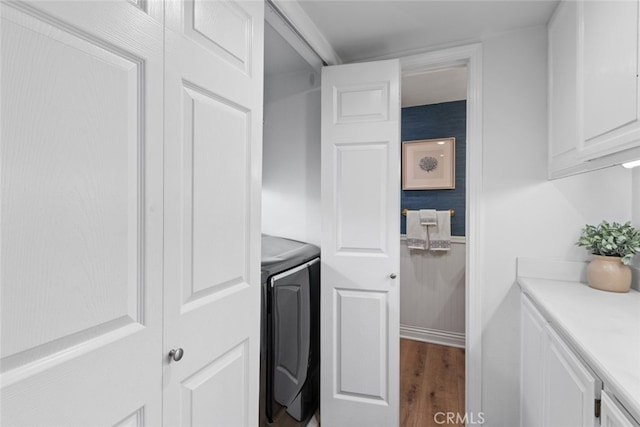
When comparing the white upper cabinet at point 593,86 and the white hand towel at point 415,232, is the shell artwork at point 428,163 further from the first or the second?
the white upper cabinet at point 593,86

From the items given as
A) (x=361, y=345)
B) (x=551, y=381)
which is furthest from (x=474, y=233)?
(x=361, y=345)

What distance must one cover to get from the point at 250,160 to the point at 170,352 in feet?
2.02

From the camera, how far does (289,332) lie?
1.71 meters

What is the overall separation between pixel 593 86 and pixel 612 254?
0.78m

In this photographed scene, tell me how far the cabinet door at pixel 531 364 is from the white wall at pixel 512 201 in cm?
11

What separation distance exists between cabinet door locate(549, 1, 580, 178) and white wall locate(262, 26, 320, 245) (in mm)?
1337

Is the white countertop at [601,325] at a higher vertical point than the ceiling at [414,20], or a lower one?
lower

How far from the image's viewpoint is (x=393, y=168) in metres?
1.91

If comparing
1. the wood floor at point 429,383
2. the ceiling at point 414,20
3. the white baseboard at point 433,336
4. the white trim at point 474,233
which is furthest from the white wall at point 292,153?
the white baseboard at point 433,336

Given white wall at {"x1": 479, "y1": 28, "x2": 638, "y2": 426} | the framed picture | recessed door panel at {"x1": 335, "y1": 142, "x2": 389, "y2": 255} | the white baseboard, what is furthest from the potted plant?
the white baseboard

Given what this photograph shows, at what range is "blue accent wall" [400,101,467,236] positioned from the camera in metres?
3.16

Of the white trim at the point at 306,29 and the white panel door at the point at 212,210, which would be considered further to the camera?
the white trim at the point at 306,29

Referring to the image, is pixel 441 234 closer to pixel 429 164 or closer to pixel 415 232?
pixel 415 232

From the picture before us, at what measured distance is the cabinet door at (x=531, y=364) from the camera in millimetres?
1420
